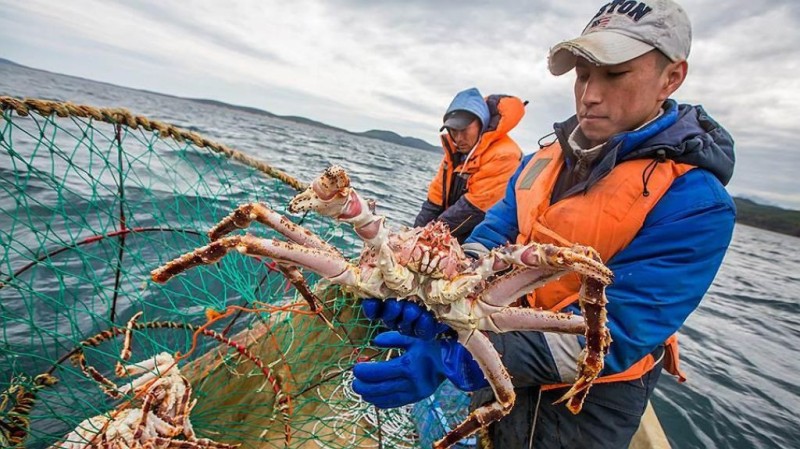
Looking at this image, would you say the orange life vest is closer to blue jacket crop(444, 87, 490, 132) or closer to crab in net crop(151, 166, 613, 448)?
crab in net crop(151, 166, 613, 448)

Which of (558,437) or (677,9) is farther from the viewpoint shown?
(558,437)

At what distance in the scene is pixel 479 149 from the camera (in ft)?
17.5

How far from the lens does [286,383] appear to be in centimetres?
379

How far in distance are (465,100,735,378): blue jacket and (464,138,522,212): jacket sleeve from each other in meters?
2.82

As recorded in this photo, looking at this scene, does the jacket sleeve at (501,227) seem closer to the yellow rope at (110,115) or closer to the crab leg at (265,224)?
the crab leg at (265,224)

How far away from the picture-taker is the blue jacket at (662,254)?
1.82 metres

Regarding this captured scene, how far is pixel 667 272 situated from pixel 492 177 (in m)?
3.39

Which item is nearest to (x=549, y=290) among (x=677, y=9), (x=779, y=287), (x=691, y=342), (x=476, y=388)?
(x=476, y=388)

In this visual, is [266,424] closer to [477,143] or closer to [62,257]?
[477,143]

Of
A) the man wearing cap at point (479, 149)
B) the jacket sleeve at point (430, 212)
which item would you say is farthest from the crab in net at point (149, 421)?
the jacket sleeve at point (430, 212)

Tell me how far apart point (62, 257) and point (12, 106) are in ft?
17.5

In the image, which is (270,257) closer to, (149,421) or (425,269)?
(425,269)

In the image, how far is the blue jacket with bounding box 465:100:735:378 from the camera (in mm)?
1821

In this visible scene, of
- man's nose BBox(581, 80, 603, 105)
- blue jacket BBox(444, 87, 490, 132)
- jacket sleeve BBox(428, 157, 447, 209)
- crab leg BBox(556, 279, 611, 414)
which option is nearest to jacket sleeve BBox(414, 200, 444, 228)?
jacket sleeve BBox(428, 157, 447, 209)
